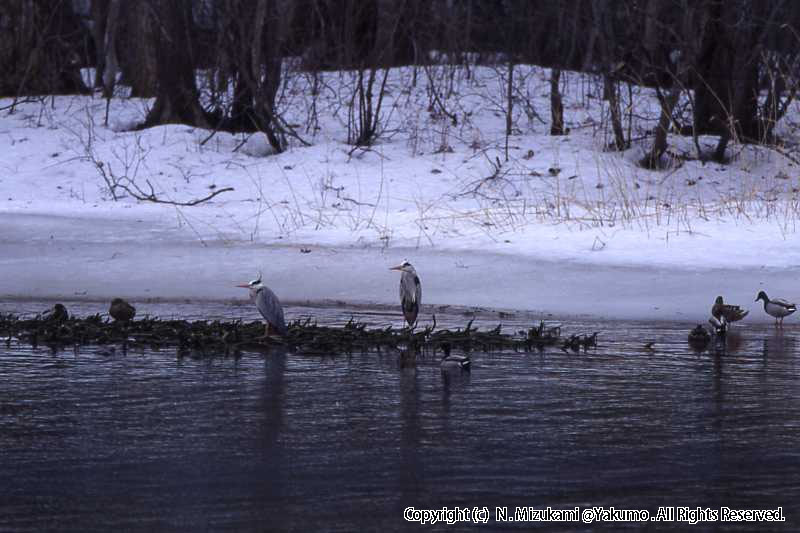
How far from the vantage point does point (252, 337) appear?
7.97m

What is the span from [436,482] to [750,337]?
4.71 m

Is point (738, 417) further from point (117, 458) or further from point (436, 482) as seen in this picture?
point (117, 458)

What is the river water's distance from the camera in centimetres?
436

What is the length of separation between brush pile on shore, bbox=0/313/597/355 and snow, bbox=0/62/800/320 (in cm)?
188

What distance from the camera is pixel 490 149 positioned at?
1820 cm

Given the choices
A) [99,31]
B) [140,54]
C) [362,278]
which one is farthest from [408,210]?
[99,31]

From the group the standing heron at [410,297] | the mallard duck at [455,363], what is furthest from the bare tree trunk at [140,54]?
the mallard duck at [455,363]

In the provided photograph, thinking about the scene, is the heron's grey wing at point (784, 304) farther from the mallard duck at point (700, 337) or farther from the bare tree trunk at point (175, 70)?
the bare tree trunk at point (175, 70)

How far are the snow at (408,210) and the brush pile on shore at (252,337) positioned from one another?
1.88 meters

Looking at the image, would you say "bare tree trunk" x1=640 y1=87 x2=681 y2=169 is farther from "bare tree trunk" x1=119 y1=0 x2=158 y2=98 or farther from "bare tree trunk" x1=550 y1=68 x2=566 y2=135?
"bare tree trunk" x1=119 y1=0 x2=158 y2=98

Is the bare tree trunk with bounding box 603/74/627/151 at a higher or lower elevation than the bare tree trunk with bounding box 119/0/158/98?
lower

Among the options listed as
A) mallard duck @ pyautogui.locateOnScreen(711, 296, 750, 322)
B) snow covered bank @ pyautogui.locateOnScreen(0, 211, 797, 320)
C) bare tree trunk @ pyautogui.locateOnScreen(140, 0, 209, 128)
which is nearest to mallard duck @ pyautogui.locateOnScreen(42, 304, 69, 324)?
snow covered bank @ pyautogui.locateOnScreen(0, 211, 797, 320)

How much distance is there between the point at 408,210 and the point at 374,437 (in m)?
9.74

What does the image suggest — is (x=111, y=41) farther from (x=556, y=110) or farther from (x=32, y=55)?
(x=556, y=110)
